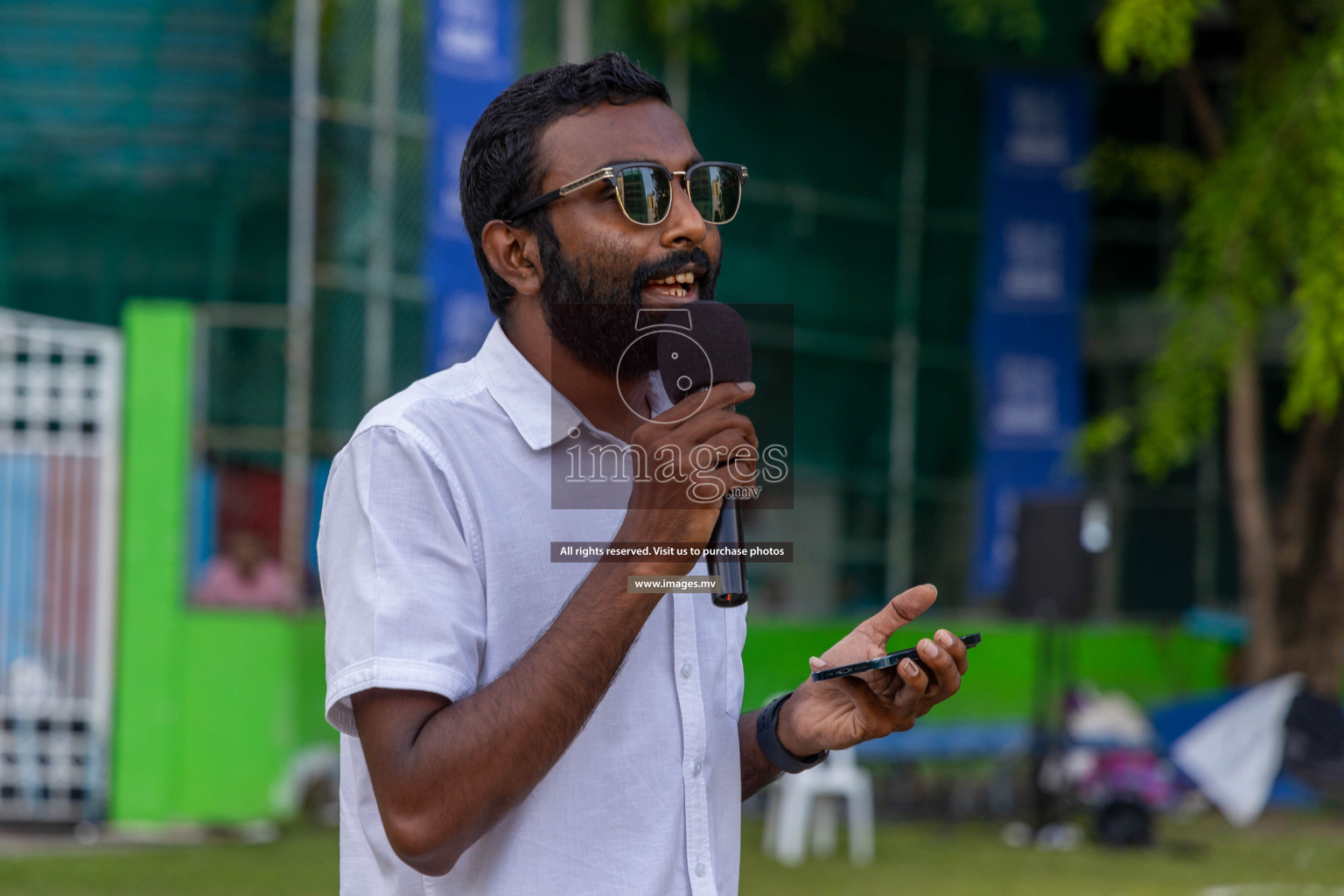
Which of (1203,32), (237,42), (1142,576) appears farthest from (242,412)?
(1203,32)

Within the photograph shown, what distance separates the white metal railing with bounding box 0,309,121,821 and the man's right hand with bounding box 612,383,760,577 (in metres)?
7.01

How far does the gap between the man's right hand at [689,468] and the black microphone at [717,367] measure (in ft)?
0.14

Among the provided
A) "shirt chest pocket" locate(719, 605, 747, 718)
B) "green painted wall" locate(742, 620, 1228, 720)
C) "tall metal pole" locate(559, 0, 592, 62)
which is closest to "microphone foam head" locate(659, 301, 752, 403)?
"shirt chest pocket" locate(719, 605, 747, 718)

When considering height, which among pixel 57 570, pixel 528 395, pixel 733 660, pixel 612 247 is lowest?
pixel 733 660

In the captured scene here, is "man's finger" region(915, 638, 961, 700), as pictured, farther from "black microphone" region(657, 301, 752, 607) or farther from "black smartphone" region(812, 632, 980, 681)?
"black microphone" region(657, 301, 752, 607)

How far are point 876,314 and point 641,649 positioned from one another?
12472mm

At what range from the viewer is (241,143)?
11.9 m

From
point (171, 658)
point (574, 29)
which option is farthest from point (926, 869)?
point (574, 29)

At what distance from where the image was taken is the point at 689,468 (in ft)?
4.20

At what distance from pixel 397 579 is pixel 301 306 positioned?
7.08 m

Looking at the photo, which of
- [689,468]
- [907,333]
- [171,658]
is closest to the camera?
[689,468]

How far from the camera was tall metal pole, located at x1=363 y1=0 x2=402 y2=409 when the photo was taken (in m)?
9.01

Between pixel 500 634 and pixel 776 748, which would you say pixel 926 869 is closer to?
pixel 776 748

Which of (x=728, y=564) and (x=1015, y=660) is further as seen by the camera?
(x=1015, y=660)
